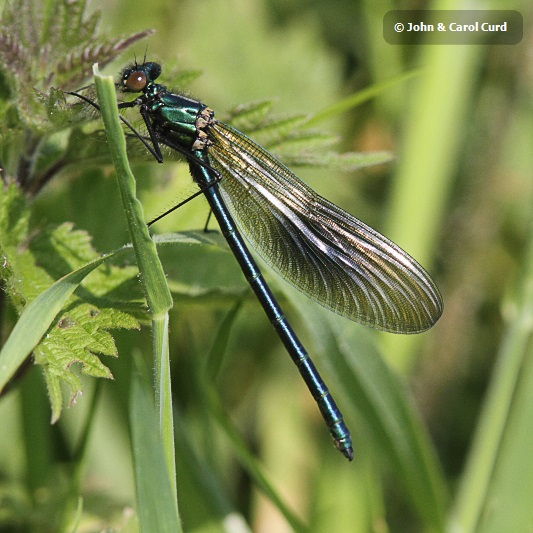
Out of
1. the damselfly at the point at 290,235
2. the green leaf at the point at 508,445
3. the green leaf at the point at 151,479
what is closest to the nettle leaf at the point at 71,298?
the green leaf at the point at 151,479

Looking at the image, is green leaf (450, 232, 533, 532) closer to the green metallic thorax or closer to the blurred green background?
the blurred green background

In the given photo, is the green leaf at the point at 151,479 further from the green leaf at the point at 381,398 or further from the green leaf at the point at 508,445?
the green leaf at the point at 508,445

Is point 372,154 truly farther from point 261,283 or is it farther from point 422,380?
point 422,380

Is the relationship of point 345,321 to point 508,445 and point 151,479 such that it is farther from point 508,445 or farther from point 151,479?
point 151,479

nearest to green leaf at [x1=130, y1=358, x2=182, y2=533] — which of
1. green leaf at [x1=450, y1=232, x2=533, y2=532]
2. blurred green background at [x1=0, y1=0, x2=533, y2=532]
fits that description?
blurred green background at [x1=0, y1=0, x2=533, y2=532]

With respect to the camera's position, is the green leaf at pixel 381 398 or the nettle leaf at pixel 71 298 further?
the green leaf at pixel 381 398

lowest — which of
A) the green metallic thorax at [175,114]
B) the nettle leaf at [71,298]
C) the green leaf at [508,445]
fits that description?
the green leaf at [508,445]

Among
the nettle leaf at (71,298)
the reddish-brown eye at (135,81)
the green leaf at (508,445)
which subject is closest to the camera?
the nettle leaf at (71,298)
